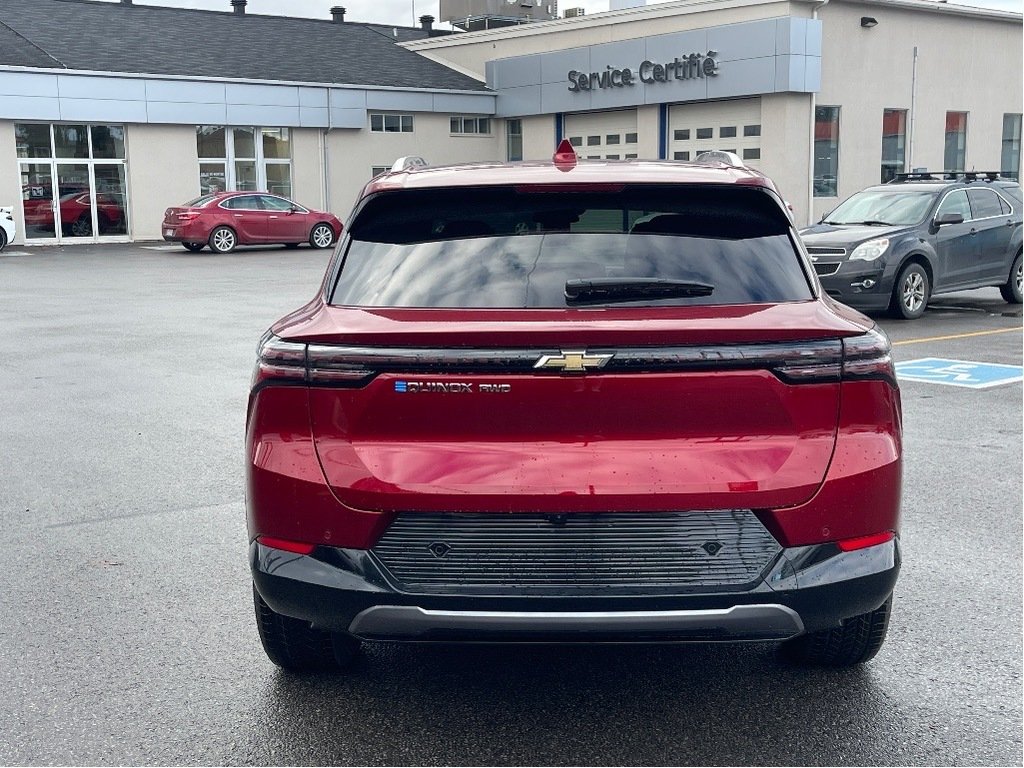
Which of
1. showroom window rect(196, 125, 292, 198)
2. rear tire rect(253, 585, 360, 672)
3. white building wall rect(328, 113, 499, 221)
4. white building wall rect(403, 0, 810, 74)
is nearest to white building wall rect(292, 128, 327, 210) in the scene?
showroom window rect(196, 125, 292, 198)

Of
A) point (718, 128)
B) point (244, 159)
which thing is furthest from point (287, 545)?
point (244, 159)

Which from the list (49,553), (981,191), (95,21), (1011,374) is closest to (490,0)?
(95,21)

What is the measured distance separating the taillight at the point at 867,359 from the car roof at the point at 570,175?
684mm

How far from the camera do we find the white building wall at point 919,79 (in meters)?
34.8

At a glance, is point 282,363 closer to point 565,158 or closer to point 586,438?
point 586,438

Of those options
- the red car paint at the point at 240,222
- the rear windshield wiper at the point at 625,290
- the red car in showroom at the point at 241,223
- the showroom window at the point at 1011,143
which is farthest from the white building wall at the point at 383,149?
the rear windshield wiper at the point at 625,290

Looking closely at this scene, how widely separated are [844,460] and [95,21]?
134 ft

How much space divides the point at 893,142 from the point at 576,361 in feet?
118

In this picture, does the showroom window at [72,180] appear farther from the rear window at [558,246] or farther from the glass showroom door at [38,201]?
the rear window at [558,246]

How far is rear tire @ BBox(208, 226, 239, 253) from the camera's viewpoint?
30422mm

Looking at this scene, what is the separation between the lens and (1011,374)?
1076 cm

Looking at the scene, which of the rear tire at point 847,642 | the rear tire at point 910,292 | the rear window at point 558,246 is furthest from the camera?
the rear tire at point 910,292

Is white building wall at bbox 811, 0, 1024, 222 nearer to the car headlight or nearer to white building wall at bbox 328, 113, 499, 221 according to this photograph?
white building wall at bbox 328, 113, 499, 221

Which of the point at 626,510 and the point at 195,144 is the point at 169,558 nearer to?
the point at 626,510
